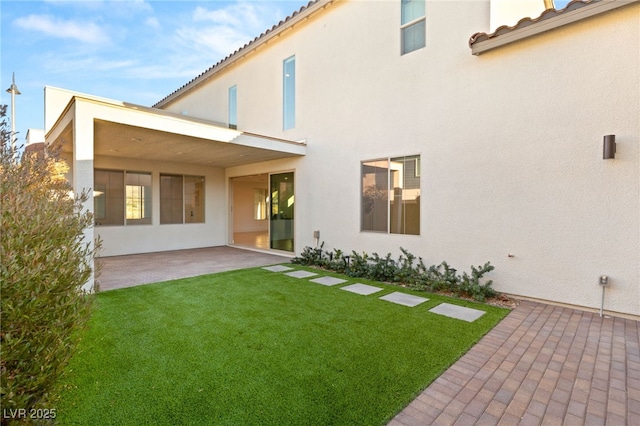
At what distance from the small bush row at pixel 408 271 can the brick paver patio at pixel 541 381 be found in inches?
54.9

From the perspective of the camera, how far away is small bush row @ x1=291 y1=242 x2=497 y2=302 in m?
5.73

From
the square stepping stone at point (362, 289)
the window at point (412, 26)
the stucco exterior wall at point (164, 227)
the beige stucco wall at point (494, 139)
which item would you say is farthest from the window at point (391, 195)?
the stucco exterior wall at point (164, 227)

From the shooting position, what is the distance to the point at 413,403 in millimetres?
2596

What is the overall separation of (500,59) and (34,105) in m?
12.2

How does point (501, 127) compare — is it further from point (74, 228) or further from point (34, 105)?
point (34, 105)

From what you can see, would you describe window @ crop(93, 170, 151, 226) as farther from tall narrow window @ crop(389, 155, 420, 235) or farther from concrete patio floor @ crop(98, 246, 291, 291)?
tall narrow window @ crop(389, 155, 420, 235)

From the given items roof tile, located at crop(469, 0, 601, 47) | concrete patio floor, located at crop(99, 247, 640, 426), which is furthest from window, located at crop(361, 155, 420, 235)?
concrete patio floor, located at crop(99, 247, 640, 426)

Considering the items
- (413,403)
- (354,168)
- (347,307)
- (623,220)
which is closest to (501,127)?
(623,220)

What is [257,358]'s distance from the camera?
3.31 meters

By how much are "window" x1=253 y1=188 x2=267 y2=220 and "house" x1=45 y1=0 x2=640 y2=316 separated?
23.1 ft

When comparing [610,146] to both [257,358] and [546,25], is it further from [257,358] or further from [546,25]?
[257,358]

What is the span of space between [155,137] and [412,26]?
6.41 m

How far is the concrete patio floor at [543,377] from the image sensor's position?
2482 millimetres

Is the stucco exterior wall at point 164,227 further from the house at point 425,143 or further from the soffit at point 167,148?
the soffit at point 167,148
